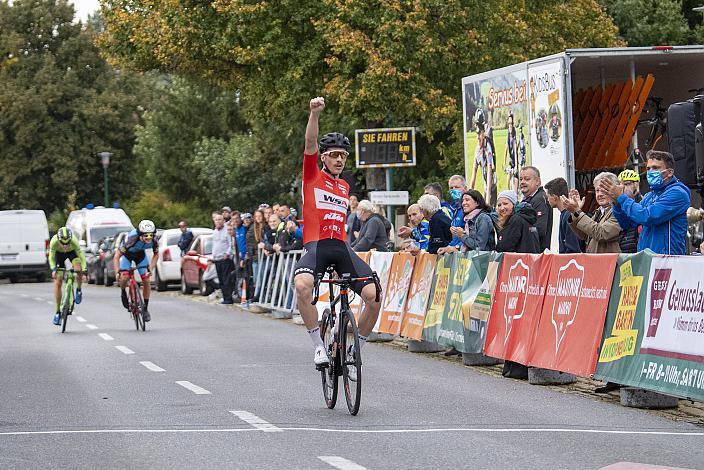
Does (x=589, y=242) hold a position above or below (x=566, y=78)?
below

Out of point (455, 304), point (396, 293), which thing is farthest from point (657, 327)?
point (396, 293)

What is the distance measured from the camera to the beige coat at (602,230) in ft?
42.5

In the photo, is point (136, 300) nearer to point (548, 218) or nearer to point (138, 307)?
point (138, 307)

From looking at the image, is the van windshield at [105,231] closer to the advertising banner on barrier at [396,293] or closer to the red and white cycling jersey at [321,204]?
the advertising banner on barrier at [396,293]

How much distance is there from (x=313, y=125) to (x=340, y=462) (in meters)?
3.02

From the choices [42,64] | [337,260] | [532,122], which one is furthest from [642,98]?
[42,64]

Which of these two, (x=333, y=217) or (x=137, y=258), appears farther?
(x=137, y=258)

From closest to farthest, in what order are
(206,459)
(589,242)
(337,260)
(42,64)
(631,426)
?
(206,459) → (631,426) → (337,260) → (589,242) → (42,64)

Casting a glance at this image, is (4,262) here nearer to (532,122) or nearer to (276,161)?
(276,161)

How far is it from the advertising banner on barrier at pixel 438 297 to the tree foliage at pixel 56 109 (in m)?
52.3

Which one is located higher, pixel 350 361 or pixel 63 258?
pixel 63 258

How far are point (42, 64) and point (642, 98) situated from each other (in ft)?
173

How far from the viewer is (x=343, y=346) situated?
420 inches

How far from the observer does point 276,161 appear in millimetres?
52281
